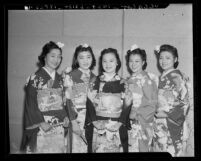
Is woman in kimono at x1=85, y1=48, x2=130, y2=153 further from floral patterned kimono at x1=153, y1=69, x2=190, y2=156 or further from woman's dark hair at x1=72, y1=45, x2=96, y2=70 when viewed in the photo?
floral patterned kimono at x1=153, y1=69, x2=190, y2=156

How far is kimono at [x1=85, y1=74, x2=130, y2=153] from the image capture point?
146 centimetres

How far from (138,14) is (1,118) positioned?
35.1 inches

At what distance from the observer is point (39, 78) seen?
4.84 ft

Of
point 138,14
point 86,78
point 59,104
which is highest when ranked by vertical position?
point 138,14

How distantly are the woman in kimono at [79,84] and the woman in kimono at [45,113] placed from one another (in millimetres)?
50

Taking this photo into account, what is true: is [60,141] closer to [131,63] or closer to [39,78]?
[39,78]

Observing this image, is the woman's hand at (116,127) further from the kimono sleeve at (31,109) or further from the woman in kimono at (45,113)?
the kimono sleeve at (31,109)

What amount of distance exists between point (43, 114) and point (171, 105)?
2.16 ft

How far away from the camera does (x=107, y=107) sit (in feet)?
4.77

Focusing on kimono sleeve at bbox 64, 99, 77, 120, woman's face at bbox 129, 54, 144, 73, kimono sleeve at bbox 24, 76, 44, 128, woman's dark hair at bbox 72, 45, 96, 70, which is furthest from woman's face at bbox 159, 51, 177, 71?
kimono sleeve at bbox 24, 76, 44, 128

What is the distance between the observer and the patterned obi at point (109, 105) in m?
1.46

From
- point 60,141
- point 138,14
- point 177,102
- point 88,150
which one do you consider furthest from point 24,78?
point 177,102

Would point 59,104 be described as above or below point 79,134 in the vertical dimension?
above

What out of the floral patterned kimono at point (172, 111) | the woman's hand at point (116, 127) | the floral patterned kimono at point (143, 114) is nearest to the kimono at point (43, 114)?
the woman's hand at point (116, 127)
